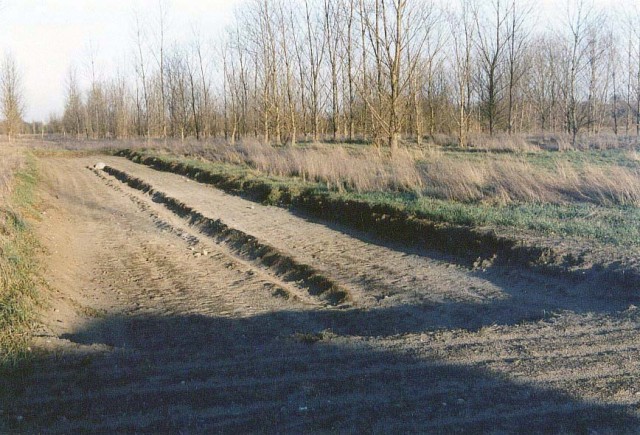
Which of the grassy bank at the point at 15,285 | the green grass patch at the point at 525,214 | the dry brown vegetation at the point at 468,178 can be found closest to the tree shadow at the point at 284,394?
the grassy bank at the point at 15,285

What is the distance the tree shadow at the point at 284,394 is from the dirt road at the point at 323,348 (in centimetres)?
2

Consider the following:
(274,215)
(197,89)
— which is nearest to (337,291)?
(274,215)

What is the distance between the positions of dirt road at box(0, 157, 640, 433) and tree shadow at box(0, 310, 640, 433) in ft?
0.05

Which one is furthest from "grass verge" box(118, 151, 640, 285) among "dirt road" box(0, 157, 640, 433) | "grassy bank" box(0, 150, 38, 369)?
"grassy bank" box(0, 150, 38, 369)

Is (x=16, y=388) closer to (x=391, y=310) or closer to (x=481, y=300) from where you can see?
(x=391, y=310)

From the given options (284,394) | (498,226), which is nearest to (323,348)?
(284,394)

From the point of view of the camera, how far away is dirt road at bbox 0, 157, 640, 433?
3.84 metres

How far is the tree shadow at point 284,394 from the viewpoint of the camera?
3.71 metres

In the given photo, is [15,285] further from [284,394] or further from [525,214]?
[525,214]

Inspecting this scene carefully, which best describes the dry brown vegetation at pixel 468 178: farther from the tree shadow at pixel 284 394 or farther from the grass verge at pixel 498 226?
the tree shadow at pixel 284 394

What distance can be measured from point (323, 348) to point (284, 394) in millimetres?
1065

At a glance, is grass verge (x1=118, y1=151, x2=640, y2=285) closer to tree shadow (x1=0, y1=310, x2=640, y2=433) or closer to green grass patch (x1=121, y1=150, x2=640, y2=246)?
green grass patch (x1=121, y1=150, x2=640, y2=246)

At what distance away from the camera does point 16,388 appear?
439cm

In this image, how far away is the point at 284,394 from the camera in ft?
13.7
